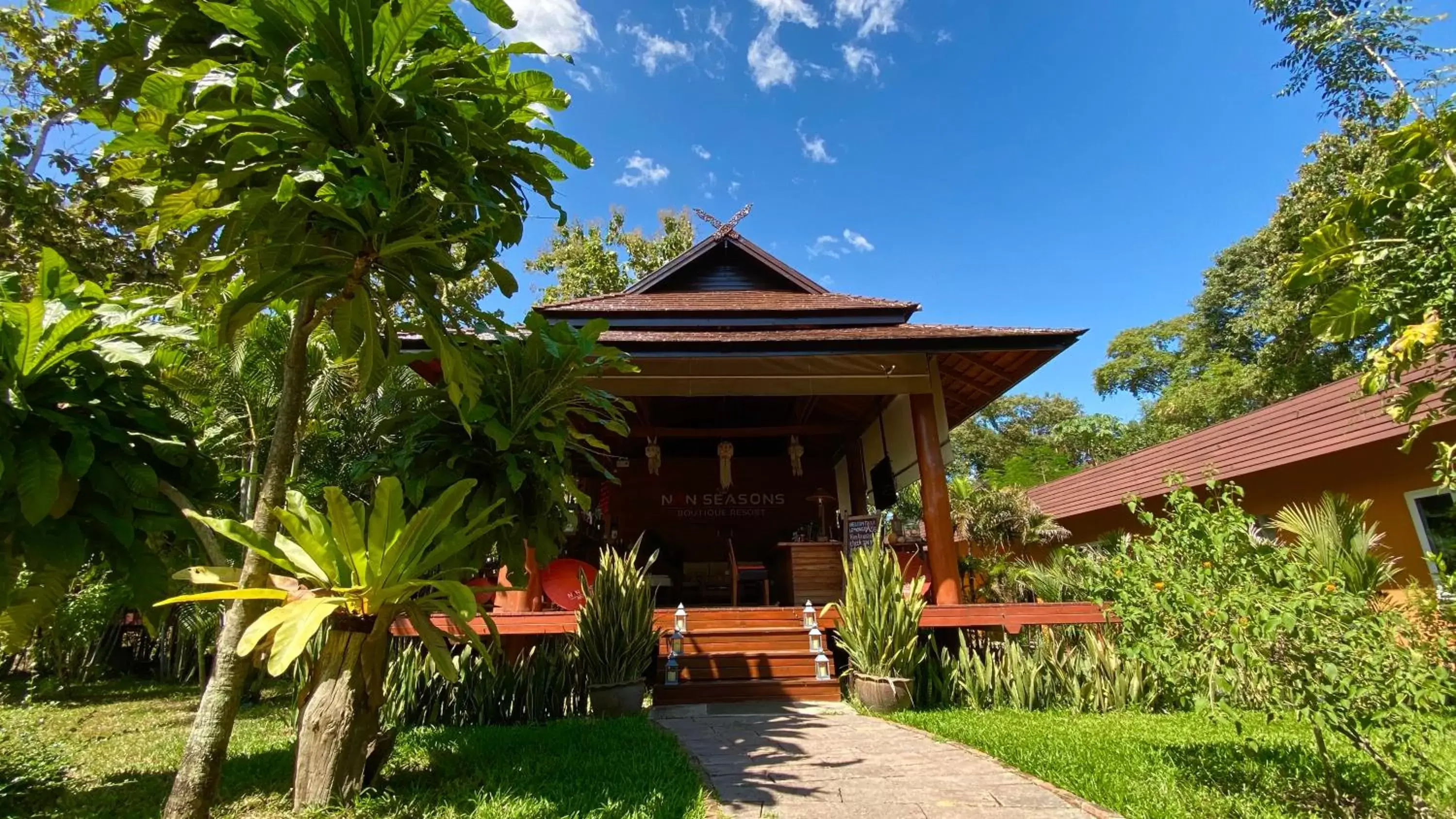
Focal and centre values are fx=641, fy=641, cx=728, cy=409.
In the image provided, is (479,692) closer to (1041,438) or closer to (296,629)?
(296,629)

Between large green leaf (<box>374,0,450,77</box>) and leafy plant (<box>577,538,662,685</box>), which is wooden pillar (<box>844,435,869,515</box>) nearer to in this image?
leafy plant (<box>577,538,662,685</box>)

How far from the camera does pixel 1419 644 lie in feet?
8.54

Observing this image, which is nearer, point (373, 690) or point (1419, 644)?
point (1419, 644)

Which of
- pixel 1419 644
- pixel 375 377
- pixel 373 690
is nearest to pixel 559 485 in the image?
pixel 375 377

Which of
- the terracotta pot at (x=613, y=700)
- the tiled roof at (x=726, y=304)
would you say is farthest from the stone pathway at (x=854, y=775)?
the tiled roof at (x=726, y=304)

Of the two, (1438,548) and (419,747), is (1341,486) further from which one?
(419,747)

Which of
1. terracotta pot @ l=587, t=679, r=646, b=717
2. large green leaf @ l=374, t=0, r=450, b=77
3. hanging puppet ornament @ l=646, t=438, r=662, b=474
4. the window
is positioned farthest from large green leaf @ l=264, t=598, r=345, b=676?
the window

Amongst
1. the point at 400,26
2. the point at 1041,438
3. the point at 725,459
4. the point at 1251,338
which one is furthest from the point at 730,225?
the point at 1041,438

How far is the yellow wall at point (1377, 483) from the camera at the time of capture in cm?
760

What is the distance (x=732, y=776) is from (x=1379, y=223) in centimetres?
631

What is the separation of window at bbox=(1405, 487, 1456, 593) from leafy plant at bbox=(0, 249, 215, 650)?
36.9 feet

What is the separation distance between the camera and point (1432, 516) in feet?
24.4

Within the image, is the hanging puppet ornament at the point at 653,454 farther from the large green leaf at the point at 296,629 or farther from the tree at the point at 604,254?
the tree at the point at 604,254

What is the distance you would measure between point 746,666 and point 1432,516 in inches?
323
